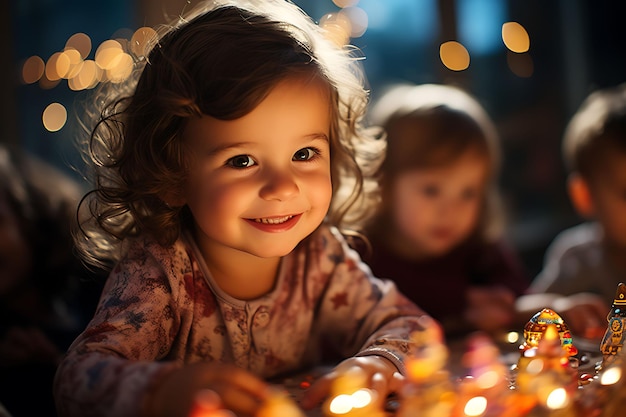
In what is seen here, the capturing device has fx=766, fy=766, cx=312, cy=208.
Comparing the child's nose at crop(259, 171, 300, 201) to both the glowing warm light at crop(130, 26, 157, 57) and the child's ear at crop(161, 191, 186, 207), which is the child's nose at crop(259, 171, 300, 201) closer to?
the child's ear at crop(161, 191, 186, 207)

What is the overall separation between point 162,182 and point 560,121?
6.18ft

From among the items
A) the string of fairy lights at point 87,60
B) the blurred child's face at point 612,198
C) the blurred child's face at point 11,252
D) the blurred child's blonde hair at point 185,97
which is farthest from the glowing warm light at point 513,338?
the blurred child's face at point 11,252

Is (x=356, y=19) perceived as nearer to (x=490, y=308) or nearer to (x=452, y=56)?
(x=452, y=56)

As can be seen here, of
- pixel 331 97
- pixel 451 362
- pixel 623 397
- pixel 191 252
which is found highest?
pixel 331 97

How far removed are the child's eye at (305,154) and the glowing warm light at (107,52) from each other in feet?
2.92

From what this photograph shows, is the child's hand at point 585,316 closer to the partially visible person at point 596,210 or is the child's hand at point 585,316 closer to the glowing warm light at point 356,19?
the partially visible person at point 596,210

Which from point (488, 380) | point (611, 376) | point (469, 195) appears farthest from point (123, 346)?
point (469, 195)

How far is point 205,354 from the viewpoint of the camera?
0.96m

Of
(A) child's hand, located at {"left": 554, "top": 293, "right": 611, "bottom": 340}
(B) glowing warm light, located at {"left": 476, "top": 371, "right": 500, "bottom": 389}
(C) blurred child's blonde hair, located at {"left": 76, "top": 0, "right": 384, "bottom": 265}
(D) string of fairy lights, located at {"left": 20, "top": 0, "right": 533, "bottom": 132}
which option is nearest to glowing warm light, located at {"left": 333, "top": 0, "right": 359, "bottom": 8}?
(D) string of fairy lights, located at {"left": 20, "top": 0, "right": 533, "bottom": 132}

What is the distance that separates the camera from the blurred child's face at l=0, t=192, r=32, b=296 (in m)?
1.43

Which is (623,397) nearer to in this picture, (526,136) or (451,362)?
(451,362)

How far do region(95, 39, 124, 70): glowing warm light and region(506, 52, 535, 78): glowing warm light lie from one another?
1264 mm

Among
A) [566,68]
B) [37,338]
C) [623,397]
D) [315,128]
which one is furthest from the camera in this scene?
[566,68]

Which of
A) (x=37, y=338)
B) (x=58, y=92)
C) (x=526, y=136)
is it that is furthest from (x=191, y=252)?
(x=526, y=136)
